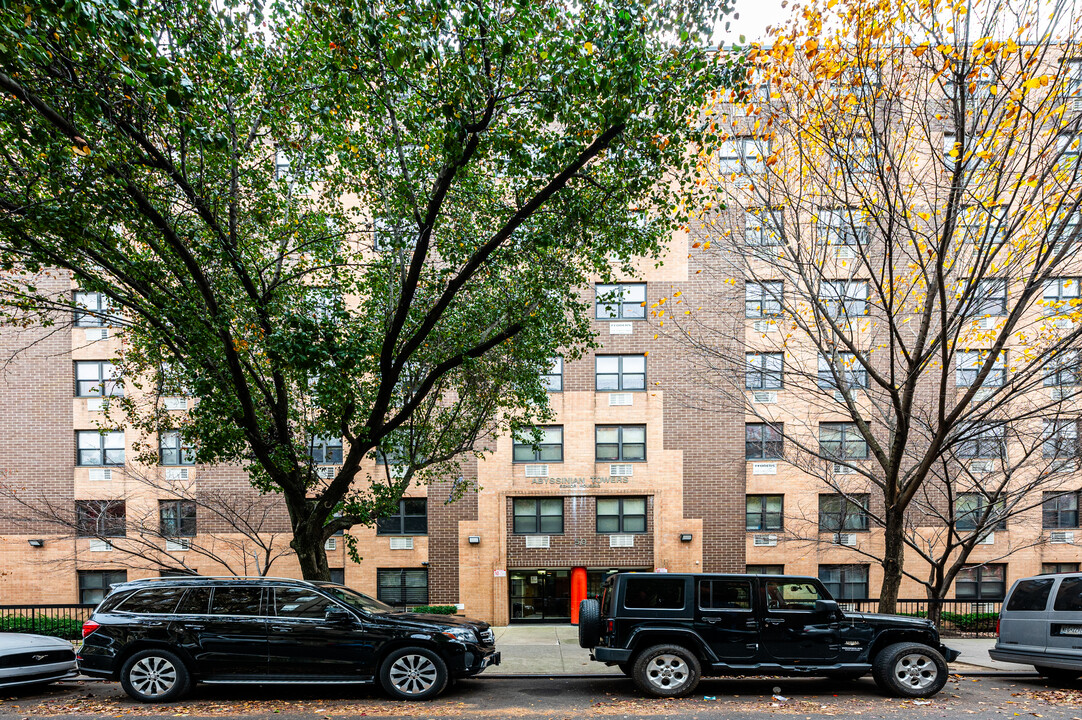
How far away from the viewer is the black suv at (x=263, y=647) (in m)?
8.80

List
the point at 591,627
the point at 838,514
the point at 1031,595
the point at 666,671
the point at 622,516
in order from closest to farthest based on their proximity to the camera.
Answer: the point at 666,671
the point at 591,627
the point at 1031,595
the point at 838,514
the point at 622,516

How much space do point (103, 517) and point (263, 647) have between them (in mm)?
11429

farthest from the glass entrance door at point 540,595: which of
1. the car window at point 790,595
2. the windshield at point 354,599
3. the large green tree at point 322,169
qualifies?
the car window at point 790,595

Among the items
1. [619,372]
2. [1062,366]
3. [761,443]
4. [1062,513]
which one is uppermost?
[619,372]

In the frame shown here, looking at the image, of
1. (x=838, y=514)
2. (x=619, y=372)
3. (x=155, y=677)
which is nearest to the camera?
(x=155, y=677)

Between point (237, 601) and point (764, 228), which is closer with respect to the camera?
point (237, 601)

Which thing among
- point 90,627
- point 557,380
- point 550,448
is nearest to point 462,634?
point 90,627

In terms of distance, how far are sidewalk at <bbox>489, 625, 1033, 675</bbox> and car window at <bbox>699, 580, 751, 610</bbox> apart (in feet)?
8.14

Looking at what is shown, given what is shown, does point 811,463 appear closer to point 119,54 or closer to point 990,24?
point 990,24

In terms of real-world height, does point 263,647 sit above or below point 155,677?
above

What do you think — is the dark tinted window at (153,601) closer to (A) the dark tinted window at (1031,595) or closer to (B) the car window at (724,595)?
(B) the car window at (724,595)

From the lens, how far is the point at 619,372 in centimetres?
1931

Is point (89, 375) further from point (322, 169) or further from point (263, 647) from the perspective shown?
point (263, 647)

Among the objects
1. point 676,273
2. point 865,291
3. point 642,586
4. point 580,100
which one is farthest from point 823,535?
point 580,100
